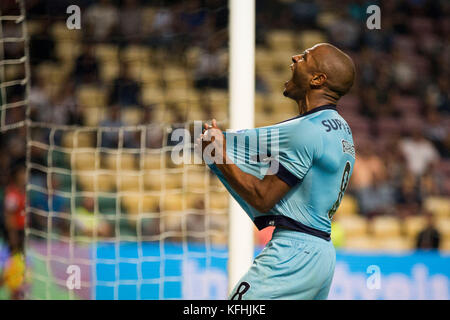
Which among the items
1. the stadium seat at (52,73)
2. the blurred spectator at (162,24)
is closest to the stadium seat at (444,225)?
the blurred spectator at (162,24)

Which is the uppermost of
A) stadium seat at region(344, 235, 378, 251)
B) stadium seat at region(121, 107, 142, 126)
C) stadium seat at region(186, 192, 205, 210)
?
stadium seat at region(121, 107, 142, 126)

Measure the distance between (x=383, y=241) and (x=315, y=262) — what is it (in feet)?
16.4

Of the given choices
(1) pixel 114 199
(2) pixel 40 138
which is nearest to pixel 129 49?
(2) pixel 40 138

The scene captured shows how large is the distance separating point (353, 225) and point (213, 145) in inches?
199

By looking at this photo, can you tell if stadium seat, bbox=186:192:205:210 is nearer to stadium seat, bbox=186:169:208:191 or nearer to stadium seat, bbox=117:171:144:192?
stadium seat, bbox=186:169:208:191

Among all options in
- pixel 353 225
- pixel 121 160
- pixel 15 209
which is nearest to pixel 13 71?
pixel 121 160

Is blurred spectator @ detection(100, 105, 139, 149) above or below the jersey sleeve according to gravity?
below

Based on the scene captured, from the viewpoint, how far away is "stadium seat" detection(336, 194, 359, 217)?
24.5ft

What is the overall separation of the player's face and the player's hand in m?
0.33

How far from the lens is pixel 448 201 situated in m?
7.91

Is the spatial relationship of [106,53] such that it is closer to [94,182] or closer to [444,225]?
[94,182]

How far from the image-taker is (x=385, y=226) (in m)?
7.41

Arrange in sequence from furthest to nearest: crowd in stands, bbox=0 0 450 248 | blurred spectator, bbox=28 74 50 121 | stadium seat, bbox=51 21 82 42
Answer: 1. stadium seat, bbox=51 21 82 42
2. crowd in stands, bbox=0 0 450 248
3. blurred spectator, bbox=28 74 50 121

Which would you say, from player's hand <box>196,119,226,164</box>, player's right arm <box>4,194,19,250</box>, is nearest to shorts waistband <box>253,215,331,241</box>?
player's hand <box>196,119,226,164</box>
